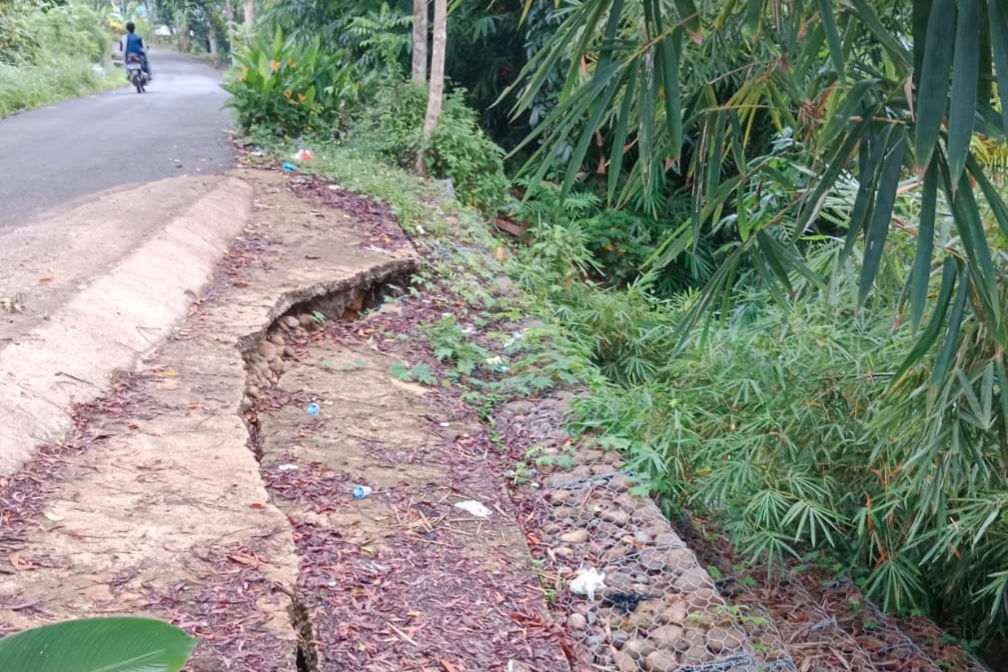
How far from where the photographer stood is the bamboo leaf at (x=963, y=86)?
1.38 metres

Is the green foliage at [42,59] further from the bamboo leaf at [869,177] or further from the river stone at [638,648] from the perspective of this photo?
the bamboo leaf at [869,177]

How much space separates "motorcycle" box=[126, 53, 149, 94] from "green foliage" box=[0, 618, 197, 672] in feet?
46.9

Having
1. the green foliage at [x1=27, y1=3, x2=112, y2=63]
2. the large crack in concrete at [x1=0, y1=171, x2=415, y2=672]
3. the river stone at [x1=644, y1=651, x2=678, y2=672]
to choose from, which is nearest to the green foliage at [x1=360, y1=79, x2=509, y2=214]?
the large crack in concrete at [x1=0, y1=171, x2=415, y2=672]

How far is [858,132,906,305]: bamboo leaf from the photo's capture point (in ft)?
5.42

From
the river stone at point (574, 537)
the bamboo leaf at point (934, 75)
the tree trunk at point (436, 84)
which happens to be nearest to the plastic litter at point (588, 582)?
the river stone at point (574, 537)

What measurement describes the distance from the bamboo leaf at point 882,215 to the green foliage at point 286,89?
6911 millimetres

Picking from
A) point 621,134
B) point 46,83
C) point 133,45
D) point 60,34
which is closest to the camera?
point 621,134

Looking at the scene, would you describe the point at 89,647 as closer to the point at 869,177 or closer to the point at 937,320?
the point at 869,177

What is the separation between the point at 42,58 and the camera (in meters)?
13.4

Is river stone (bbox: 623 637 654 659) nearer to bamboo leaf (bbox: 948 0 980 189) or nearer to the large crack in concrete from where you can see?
the large crack in concrete

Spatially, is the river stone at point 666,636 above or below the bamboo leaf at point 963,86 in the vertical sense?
below

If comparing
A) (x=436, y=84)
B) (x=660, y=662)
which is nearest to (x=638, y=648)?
(x=660, y=662)

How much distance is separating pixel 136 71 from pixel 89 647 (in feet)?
47.7

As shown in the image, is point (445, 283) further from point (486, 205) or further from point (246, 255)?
point (486, 205)
